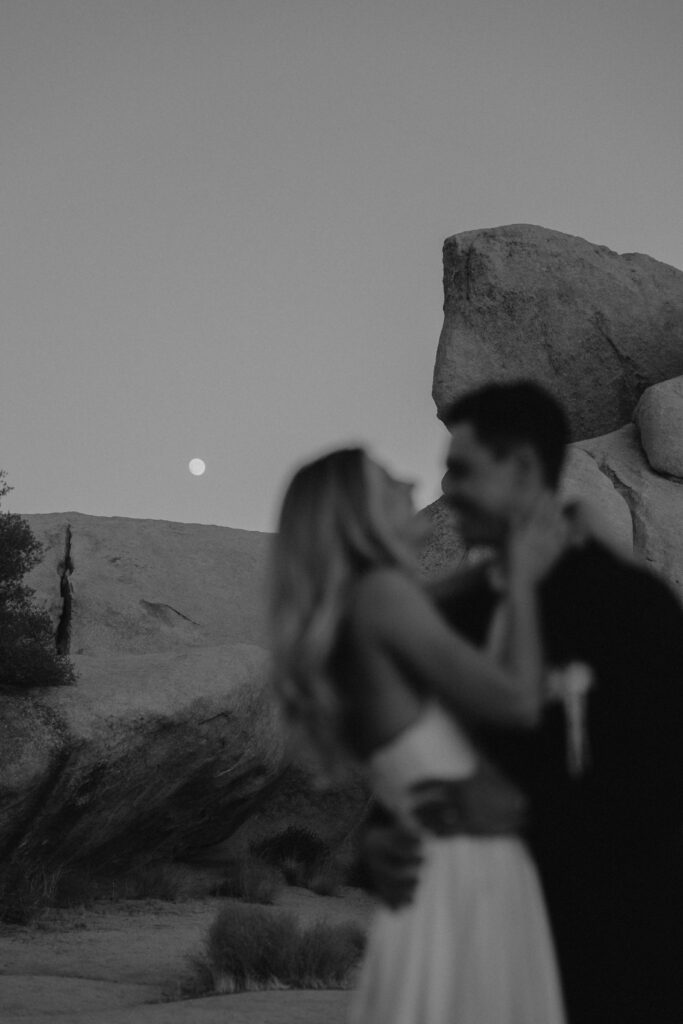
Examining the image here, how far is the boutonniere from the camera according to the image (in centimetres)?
184

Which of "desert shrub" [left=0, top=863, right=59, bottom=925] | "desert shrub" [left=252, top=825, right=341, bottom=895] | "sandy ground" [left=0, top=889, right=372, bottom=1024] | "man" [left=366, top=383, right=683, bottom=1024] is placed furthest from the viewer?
"desert shrub" [left=252, top=825, right=341, bottom=895]

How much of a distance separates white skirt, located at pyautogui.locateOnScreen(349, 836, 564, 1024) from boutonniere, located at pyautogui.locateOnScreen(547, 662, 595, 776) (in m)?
0.18

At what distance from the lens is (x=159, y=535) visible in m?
18.0

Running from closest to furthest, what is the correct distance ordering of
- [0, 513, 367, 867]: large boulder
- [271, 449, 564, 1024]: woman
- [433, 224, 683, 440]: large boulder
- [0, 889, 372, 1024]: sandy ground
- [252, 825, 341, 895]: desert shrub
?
[271, 449, 564, 1024]: woman
[0, 889, 372, 1024]: sandy ground
[0, 513, 367, 867]: large boulder
[252, 825, 341, 895]: desert shrub
[433, 224, 683, 440]: large boulder

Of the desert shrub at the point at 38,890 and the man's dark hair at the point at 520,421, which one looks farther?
the desert shrub at the point at 38,890

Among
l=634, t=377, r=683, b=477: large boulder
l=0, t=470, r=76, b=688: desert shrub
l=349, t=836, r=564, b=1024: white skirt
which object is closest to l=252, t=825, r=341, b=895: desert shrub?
l=0, t=470, r=76, b=688: desert shrub

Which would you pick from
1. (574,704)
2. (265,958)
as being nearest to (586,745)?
(574,704)

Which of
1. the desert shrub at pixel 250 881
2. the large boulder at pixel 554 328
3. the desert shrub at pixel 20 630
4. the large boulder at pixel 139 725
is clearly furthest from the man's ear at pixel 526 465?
the large boulder at pixel 554 328

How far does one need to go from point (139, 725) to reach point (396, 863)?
9849 millimetres

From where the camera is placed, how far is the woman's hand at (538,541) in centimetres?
190

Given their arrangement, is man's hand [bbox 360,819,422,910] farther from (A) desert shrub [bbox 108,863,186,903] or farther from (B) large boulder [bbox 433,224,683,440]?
(B) large boulder [bbox 433,224,683,440]

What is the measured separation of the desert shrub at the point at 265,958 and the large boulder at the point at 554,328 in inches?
288

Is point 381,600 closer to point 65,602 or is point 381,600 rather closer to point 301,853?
point 301,853

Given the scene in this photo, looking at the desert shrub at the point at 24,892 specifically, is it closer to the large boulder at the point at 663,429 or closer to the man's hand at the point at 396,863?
the large boulder at the point at 663,429
